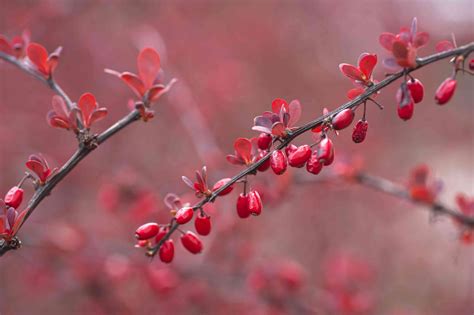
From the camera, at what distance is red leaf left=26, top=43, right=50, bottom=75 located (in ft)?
4.00

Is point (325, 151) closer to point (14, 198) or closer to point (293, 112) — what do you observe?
point (293, 112)

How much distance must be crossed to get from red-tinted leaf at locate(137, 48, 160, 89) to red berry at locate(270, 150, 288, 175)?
0.39m

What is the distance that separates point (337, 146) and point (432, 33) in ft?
4.35

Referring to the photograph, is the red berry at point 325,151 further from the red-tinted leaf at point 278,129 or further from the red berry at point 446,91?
the red berry at point 446,91

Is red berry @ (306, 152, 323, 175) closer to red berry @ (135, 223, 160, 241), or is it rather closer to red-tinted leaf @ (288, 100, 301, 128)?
red-tinted leaf @ (288, 100, 301, 128)

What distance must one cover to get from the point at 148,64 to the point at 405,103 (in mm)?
582

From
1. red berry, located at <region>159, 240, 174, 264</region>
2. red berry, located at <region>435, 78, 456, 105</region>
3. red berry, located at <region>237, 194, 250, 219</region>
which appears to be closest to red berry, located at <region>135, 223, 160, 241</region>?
red berry, located at <region>159, 240, 174, 264</region>

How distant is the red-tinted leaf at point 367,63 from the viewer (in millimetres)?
993

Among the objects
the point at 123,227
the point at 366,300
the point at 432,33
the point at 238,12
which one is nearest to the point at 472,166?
the point at 432,33

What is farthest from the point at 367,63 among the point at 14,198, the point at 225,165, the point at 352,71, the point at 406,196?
the point at 225,165

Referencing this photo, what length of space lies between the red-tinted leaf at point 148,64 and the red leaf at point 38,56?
26 cm

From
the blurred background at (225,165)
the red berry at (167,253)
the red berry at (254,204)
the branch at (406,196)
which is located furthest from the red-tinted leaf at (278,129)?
the blurred background at (225,165)

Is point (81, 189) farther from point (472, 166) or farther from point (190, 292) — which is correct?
point (472, 166)

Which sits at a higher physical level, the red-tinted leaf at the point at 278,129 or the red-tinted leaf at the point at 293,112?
the red-tinted leaf at the point at 293,112
